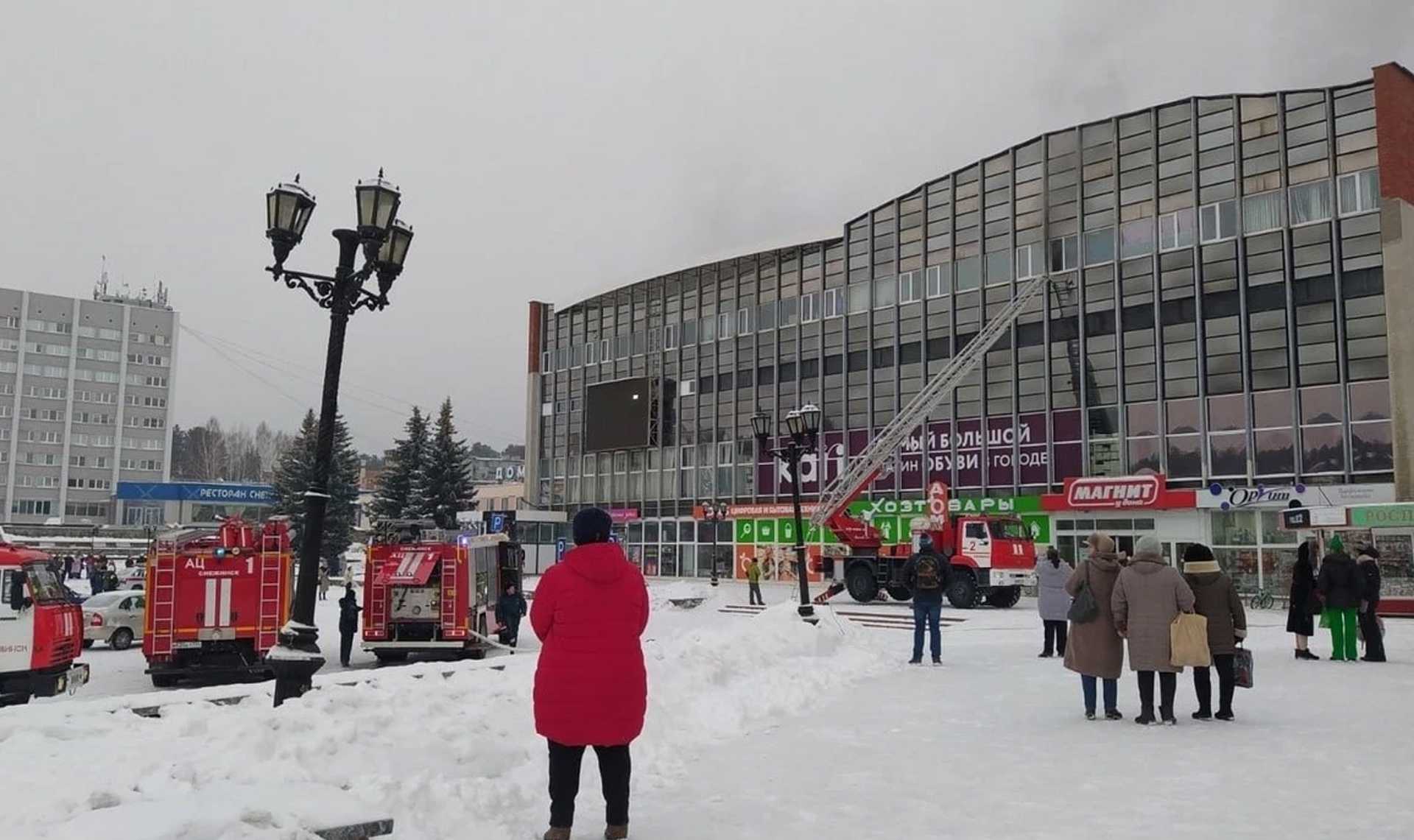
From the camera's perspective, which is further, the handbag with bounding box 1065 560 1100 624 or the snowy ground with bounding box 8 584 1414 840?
the handbag with bounding box 1065 560 1100 624

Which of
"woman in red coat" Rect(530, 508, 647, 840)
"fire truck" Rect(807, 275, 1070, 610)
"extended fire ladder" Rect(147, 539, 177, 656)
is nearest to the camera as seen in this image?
"woman in red coat" Rect(530, 508, 647, 840)

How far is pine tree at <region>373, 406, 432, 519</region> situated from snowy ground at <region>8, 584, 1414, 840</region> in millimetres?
47301

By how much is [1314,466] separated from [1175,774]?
3179 centimetres

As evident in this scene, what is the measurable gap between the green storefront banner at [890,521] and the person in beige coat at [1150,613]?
22680 mm

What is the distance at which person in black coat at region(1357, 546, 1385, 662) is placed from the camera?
46.8 feet

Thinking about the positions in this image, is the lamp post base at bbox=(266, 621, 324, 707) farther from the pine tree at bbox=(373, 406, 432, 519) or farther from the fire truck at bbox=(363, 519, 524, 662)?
the pine tree at bbox=(373, 406, 432, 519)

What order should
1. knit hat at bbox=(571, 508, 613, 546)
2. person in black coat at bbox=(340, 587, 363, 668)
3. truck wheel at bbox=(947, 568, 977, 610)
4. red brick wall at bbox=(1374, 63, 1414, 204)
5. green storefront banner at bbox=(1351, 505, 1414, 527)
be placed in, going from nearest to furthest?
knit hat at bbox=(571, 508, 613, 546)
person in black coat at bbox=(340, 587, 363, 668)
green storefront banner at bbox=(1351, 505, 1414, 527)
truck wheel at bbox=(947, 568, 977, 610)
red brick wall at bbox=(1374, 63, 1414, 204)

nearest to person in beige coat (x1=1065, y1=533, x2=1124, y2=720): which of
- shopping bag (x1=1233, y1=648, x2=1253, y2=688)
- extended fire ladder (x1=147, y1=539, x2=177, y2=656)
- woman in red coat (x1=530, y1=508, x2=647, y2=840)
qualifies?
shopping bag (x1=1233, y1=648, x2=1253, y2=688)

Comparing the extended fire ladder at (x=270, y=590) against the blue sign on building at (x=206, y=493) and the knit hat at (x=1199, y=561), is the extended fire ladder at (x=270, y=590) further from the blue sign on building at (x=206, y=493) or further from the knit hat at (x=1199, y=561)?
the blue sign on building at (x=206, y=493)

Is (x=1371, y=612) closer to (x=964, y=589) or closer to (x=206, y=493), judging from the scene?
(x=964, y=589)

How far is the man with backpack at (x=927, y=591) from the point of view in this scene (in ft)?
47.8

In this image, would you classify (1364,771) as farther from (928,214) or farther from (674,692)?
(928,214)

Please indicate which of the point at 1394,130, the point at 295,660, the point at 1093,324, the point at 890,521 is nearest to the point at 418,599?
the point at 295,660

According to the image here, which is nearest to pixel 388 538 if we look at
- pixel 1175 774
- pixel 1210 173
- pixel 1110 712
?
pixel 1110 712
